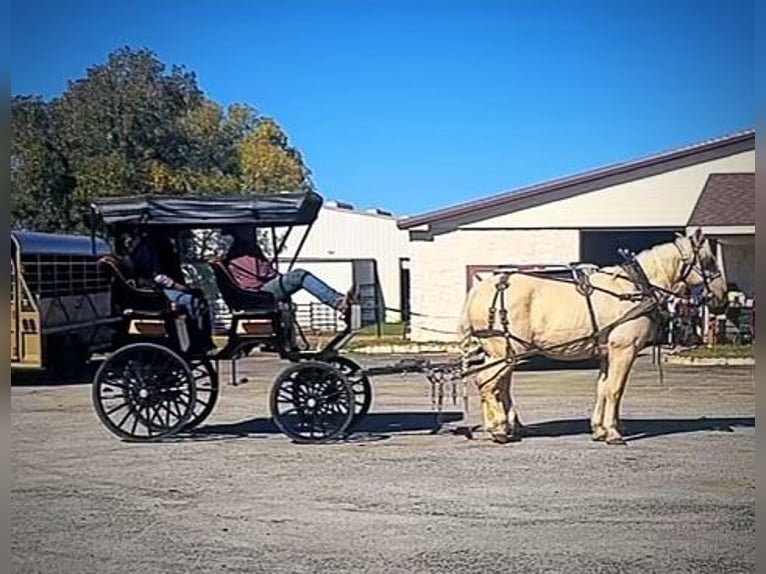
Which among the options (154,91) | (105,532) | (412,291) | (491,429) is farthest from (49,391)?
(105,532)

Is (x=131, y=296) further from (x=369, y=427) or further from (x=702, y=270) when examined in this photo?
(x=702, y=270)

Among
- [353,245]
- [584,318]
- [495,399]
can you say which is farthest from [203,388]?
[353,245]

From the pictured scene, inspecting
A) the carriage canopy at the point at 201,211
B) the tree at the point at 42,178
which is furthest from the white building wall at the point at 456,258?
the carriage canopy at the point at 201,211

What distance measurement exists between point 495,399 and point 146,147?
6.98 m

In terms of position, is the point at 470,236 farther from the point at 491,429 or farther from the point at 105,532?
the point at 105,532

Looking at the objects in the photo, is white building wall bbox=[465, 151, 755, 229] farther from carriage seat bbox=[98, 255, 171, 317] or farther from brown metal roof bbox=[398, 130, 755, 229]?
carriage seat bbox=[98, 255, 171, 317]

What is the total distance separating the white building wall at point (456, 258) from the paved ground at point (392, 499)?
392 cm

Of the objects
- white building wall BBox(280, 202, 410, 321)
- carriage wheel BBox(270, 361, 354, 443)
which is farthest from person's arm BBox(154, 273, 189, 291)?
white building wall BBox(280, 202, 410, 321)

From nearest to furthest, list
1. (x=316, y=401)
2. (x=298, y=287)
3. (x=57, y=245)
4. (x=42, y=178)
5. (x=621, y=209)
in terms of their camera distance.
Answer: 1. (x=298, y=287)
2. (x=316, y=401)
3. (x=42, y=178)
4. (x=57, y=245)
5. (x=621, y=209)

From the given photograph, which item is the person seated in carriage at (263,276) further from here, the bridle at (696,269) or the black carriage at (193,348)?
the bridle at (696,269)

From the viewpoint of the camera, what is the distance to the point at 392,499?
6363 mm

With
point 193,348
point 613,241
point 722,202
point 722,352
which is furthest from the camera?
point 613,241

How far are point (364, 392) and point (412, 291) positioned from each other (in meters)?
4.99

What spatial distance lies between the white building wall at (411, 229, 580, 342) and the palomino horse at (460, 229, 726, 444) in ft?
16.6
